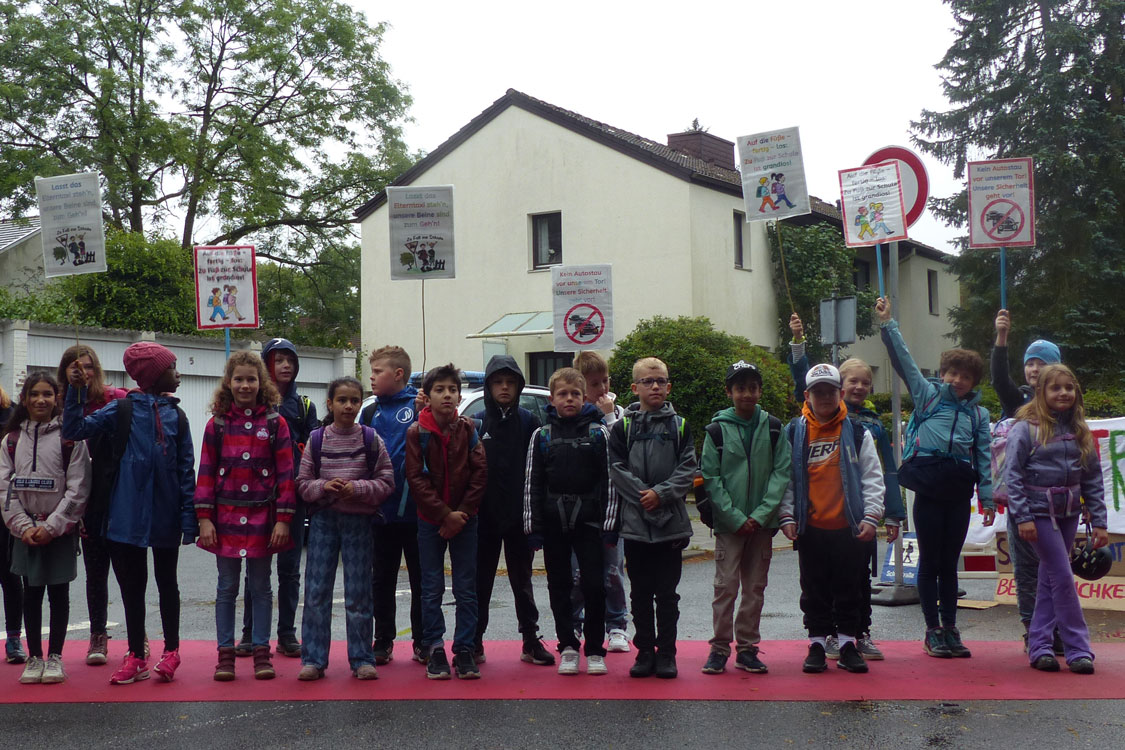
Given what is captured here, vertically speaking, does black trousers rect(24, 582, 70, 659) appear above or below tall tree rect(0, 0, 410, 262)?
below

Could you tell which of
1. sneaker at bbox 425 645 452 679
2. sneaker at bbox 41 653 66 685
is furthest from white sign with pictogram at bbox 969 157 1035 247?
sneaker at bbox 41 653 66 685

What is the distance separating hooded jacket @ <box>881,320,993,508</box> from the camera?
6957 mm

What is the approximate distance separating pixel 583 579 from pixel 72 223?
204 inches

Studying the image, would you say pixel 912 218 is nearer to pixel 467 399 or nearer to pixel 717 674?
pixel 717 674

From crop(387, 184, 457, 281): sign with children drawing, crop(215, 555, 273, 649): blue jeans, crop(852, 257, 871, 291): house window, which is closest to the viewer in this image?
crop(215, 555, 273, 649): blue jeans

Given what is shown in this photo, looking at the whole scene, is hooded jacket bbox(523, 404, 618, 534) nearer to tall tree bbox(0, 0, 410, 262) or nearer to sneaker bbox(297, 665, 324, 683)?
sneaker bbox(297, 665, 324, 683)

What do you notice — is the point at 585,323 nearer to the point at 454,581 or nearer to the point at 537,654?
the point at 537,654

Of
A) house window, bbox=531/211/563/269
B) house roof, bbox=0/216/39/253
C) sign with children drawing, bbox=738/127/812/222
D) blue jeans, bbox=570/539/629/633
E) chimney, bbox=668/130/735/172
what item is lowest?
blue jeans, bbox=570/539/629/633

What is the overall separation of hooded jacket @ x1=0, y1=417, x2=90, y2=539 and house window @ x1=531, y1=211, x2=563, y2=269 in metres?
21.7

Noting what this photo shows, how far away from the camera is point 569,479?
21.6ft

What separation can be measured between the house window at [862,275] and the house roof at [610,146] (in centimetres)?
176

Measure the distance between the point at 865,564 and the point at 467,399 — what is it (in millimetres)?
7335

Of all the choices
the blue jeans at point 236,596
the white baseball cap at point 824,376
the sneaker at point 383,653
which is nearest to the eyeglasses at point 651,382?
the white baseball cap at point 824,376

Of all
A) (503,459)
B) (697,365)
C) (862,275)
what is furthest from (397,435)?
(862,275)
